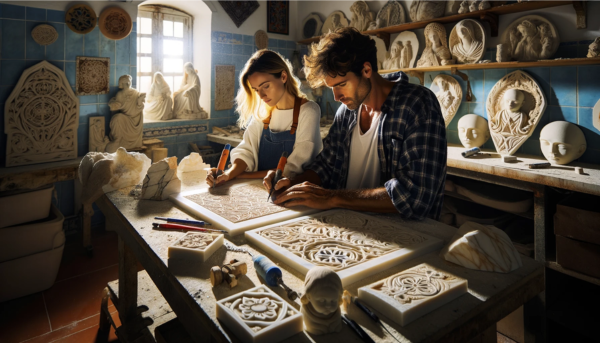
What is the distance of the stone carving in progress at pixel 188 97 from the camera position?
213 inches

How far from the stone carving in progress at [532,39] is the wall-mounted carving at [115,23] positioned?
4.13m

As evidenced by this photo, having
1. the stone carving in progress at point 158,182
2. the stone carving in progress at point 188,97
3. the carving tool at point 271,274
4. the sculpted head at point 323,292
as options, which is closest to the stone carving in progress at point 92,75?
the stone carving in progress at point 188,97

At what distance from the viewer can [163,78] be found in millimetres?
5246

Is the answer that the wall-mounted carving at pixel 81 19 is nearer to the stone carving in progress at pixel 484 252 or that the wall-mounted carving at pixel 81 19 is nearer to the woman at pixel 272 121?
the woman at pixel 272 121

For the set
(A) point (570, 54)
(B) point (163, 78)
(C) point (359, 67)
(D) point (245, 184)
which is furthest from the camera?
(B) point (163, 78)

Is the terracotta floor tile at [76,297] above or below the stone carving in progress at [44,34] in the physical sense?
below

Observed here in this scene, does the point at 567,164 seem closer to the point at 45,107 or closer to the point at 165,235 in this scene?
the point at 165,235

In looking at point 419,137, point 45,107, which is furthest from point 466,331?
point 45,107

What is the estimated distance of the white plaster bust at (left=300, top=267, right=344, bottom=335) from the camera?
85 cm

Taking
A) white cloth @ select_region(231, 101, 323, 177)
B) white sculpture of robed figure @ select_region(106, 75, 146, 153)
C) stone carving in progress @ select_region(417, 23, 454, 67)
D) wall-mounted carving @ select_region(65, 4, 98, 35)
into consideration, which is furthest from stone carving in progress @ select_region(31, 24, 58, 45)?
stone carving in progress @ select_region(417, 23, 454, 67)

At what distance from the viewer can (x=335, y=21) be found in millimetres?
5688

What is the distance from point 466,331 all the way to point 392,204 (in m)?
0.75

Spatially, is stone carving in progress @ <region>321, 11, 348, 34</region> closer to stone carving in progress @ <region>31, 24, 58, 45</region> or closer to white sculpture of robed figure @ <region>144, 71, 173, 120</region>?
white sculpture of robed figure @ <region>144, 71, 173, 120</region>

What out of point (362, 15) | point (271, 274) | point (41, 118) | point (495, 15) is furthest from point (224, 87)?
point (271, 274)
